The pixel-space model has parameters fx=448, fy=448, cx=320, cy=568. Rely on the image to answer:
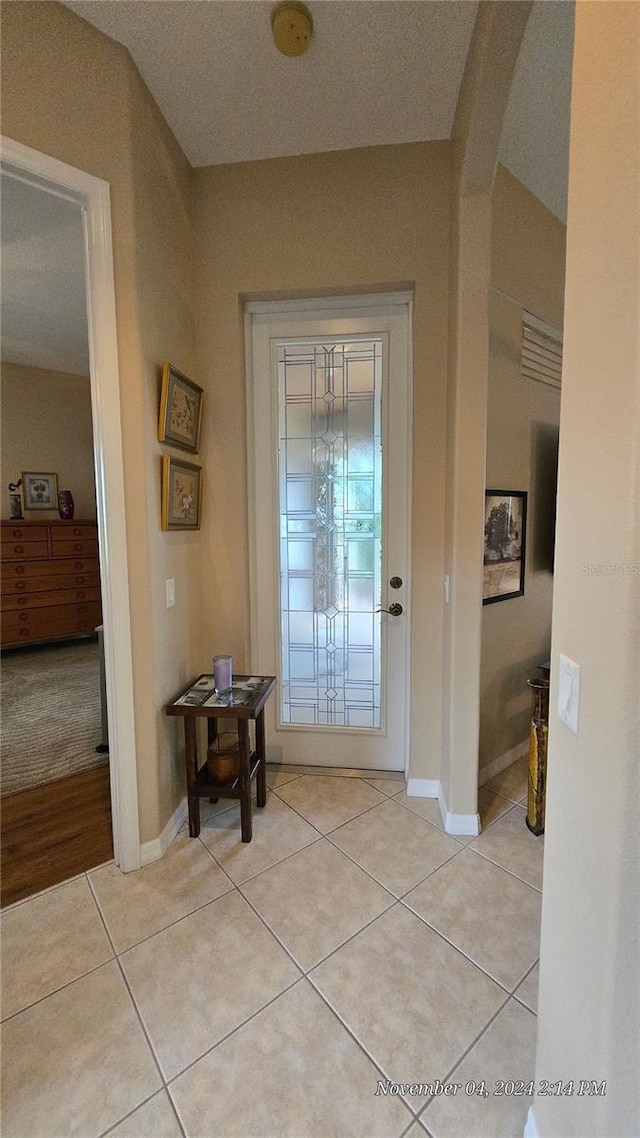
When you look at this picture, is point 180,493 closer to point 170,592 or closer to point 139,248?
point 170,592

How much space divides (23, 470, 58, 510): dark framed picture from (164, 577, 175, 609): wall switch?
4.04 metres

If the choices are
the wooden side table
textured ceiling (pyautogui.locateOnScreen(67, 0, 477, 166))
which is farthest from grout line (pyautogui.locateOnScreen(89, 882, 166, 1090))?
textured ceiling (pyautogui.locateOnScreen(67, 0, 477, 166))

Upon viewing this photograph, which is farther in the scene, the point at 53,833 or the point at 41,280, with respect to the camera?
the point at 41,280

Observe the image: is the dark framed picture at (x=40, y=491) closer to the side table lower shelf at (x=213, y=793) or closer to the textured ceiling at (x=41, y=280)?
the textured ceiling at (x=41, y=280)

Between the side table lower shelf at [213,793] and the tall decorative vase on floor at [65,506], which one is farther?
the tall decorative vase on floor at [65,506]

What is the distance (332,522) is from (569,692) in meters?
1.66

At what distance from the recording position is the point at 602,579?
0.68 meters

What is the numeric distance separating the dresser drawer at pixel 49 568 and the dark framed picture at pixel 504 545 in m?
4.31

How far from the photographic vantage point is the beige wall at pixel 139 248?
1461 millimetres

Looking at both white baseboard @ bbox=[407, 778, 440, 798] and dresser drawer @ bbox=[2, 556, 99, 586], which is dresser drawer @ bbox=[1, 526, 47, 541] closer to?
dresser drawer @ bbox=[2, 556, 99, 586]

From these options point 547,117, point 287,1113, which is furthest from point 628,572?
point 547,117

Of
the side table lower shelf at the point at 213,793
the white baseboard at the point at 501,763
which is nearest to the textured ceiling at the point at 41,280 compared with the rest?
the side table lower shelf at the point at 213,793

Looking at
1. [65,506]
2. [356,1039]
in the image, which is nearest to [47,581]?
[65,506]

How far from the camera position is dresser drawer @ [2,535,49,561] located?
4.48 meters
